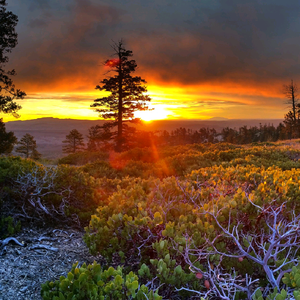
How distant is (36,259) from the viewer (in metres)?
3.73

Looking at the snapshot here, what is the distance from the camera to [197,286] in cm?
276

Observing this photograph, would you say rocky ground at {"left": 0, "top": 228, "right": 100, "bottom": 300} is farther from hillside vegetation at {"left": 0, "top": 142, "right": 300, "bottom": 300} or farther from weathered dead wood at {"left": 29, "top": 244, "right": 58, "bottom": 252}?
hillside vegetation at {"left": 0, "top": 142, "right": 300, "bottom": 300}

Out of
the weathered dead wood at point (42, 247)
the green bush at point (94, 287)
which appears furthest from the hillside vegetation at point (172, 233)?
the weathered dead wood at point (42, 247)

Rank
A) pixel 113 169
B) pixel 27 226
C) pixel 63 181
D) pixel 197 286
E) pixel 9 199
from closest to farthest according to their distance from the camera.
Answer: pixel 197 286, pixel 27 226, pixel 9 199, pixel 63 181, pixel 113 169

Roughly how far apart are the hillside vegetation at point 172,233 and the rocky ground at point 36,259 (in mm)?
250

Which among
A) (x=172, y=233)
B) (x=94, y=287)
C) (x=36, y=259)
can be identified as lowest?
(x=36, y=259)

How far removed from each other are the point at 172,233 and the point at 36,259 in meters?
1.99

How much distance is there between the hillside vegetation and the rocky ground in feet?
0.82

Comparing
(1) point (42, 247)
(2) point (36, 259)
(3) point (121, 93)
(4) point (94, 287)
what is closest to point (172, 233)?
(4) point (94, 287)

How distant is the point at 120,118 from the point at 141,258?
2161 centimetres

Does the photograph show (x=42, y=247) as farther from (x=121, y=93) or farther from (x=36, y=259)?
(x=121, y=93)

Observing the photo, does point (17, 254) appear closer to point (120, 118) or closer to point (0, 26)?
point (0, 26)

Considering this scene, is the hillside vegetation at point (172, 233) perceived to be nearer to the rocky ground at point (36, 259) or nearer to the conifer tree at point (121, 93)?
the rocky ground at point (36, 259)

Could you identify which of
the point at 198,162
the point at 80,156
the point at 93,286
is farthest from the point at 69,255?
the point at 80,156
